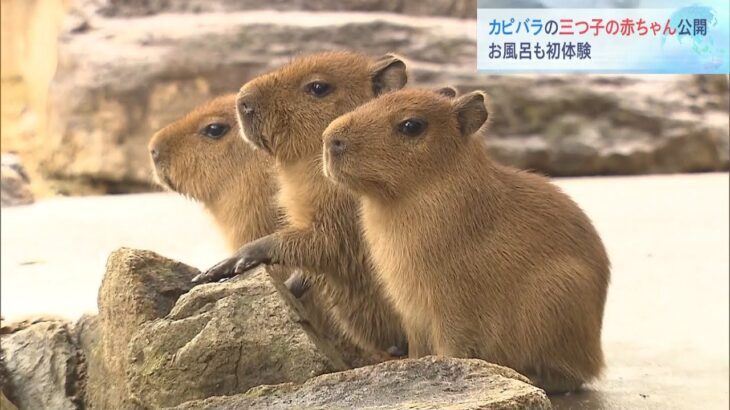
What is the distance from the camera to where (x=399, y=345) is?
84.6 inches

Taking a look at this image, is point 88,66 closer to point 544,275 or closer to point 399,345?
point 399,345

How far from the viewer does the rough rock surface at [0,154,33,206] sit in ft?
14.9

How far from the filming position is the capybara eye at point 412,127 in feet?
5.96

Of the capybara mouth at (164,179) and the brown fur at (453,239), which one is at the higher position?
the capybara mouth at (164,179)

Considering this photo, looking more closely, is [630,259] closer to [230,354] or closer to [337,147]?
[337,147]

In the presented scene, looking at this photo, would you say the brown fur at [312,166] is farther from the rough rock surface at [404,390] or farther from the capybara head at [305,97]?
the rough rock surface at [404,390]

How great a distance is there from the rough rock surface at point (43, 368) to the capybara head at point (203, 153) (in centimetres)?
46

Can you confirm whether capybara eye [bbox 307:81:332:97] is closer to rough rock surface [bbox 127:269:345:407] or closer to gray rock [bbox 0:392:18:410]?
rough rock surface [bbox 127:269:345:407]

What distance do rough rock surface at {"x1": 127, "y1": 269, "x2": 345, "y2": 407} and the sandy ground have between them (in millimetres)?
682

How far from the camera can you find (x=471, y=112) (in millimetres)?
1831

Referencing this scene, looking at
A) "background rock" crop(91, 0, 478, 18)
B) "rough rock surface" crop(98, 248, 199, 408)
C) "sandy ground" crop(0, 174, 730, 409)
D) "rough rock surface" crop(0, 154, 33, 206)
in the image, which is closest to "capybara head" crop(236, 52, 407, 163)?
"rough rock surface" crop(98, 248, 199, 408)

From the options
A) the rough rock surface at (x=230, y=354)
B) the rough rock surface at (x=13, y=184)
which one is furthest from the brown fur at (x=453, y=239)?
the rough rock surface at (x=13, y=184)

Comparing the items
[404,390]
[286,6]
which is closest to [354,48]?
[286,6]

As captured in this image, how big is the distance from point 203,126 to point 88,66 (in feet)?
9.37
